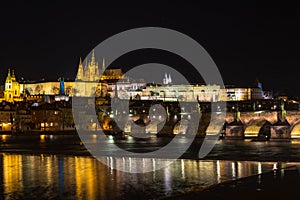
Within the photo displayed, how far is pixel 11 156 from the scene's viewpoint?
29594 mm

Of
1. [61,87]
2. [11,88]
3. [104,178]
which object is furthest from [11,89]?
[104,178]

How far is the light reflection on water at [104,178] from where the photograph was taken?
16094 mm

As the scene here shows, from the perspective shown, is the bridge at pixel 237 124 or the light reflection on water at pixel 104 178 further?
the bridge at pixel 237 124

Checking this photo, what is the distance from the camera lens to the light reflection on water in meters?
16.1

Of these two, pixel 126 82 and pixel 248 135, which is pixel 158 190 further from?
pixel 126 82

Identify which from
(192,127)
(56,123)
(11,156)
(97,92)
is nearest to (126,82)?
(97,92)

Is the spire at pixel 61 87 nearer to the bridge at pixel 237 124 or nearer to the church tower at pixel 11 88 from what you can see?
the church tower at pixel 11 88

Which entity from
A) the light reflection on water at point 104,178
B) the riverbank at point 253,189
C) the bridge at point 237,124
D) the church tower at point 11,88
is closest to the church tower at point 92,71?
the church tower at point 11,88

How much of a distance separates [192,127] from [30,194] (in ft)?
136

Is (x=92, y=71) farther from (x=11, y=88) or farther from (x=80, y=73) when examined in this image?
(x=11, y=88)

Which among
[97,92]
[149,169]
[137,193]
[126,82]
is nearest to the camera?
[137,193]

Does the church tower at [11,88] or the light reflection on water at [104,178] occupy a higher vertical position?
the church tower at [11,88]

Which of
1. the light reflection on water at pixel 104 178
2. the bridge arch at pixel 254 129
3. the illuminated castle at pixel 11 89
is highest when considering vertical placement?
the illuminated castle at pixel 11 89

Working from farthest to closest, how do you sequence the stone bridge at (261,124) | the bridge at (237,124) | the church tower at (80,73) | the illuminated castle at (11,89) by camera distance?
the church tower at (80,73)
the illuminated castle at (11,89)
the bridge at (237,124)
the stone bridge at (261,124)
